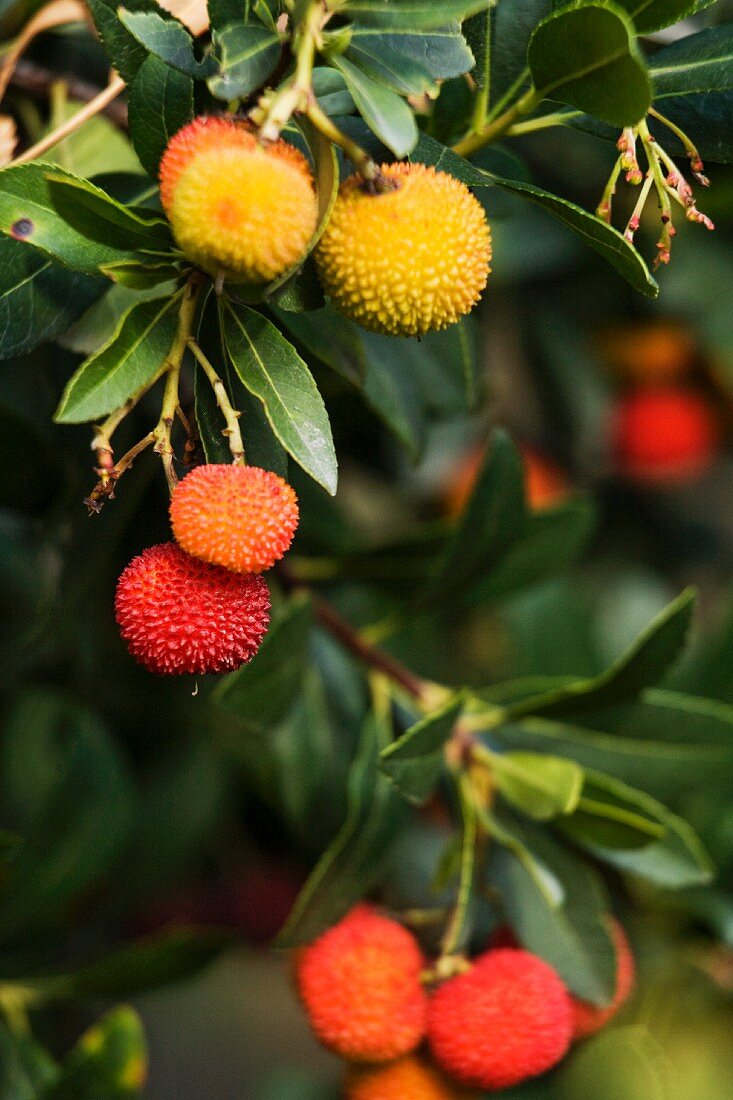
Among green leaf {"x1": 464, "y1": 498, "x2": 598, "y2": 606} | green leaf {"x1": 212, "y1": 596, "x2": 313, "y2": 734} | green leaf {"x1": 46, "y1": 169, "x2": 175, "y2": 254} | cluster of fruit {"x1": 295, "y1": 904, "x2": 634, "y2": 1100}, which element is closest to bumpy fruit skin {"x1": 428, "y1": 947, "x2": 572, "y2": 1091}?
cluster of fruit {"x1": 295, "y1": 904, "x2": 634, "y2": 1100}

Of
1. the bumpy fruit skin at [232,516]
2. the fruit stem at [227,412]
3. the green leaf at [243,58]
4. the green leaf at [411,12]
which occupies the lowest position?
the bumpy fruit skin at [232,516]

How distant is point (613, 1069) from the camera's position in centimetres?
99

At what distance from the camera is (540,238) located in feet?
4.98

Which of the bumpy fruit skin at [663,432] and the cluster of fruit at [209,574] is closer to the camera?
the cluster of fruit at [209,574]

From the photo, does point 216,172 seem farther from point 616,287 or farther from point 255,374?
point 616,287

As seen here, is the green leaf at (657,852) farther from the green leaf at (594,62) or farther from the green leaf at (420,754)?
the green leaf at (594,62)

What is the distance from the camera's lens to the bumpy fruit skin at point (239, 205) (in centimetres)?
45

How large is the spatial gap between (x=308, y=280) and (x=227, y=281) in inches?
1.5

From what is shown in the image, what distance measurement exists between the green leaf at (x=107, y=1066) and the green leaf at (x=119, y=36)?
0.75 meters

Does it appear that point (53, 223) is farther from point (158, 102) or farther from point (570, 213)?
point (570, 213)

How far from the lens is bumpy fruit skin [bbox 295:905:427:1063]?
2.55ft

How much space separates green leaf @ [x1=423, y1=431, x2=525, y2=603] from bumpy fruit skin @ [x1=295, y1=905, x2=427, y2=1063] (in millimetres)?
320

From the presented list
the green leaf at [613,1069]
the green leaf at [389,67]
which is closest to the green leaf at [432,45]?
the green leaf at [389,67]

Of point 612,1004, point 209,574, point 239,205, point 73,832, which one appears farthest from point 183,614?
point 73,832
